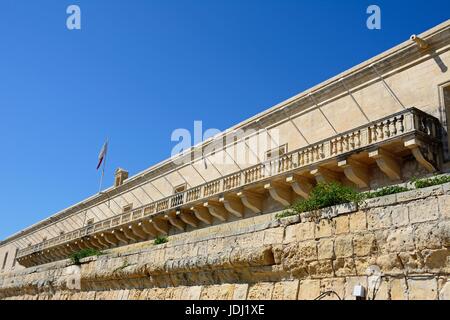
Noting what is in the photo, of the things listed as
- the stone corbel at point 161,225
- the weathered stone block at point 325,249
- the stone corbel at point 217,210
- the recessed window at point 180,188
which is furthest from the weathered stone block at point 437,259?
the recessed window at point 180,188

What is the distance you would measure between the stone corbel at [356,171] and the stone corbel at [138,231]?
497 inches

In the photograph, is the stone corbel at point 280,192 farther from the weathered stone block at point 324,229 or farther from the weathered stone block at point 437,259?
the weathered stone block at point 437,259

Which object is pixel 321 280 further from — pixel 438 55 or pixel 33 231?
pixel 33 231

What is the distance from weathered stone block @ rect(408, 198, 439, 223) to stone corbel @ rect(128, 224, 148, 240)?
61.3 ft

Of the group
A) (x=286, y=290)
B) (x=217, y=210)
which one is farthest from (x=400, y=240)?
(x=217, y=210)

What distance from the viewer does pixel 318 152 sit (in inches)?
519

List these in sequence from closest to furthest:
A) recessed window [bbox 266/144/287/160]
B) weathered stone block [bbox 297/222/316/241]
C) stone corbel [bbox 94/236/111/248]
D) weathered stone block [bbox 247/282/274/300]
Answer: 1. weathered stone block [bbox 297/222/316/241]
2. weathered stone block [bbox 247/282/274/300]
3. recessed window [bbox 266/144/287/160]
4. stone corbel [bbox 94/236/111/248]

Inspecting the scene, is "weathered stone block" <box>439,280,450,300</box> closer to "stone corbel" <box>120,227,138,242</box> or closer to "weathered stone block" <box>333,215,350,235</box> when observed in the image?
"weathered stone block" <box>333,215,350,235</box>

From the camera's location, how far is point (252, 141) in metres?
17.9

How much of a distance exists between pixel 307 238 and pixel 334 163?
7.64 m

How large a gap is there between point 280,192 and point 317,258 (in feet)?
30.9

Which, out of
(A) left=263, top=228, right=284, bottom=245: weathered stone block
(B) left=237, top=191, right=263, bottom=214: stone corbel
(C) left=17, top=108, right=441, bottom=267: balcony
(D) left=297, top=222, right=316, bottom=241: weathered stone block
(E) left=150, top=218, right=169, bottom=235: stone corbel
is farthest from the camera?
(E) left=150, top=218, right=169, bottom=235: stone corbel

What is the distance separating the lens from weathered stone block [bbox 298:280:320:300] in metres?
4.83

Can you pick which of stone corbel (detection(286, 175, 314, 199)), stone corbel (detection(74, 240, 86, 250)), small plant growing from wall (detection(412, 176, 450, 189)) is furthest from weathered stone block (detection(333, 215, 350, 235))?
stone corbel (detection(74, 240, 86, 250))
